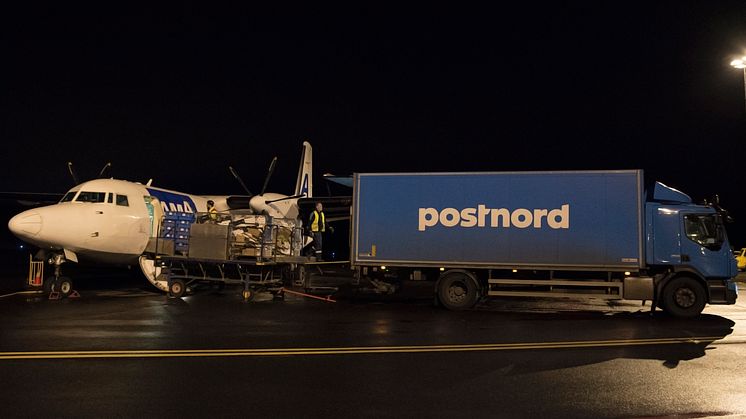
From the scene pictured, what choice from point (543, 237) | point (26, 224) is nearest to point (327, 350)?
point (543, 237)

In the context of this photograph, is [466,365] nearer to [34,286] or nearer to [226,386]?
[226,386]

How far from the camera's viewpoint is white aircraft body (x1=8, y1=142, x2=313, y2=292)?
14492mm

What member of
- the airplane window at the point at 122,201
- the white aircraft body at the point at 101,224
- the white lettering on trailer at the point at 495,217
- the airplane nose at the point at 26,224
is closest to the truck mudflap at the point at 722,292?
the white lettering on trailer at the point at 495,217

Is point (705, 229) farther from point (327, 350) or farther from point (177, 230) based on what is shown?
point (177, 230)

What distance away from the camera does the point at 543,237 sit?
43.3 feet

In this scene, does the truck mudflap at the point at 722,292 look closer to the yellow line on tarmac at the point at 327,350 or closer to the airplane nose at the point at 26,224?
the yellow line on tarmac at the point at 327,350

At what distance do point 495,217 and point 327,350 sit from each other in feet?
21.5

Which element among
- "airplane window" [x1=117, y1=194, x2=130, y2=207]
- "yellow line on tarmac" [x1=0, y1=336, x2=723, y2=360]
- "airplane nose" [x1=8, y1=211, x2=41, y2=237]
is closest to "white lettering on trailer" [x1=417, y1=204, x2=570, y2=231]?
→ "yellow line on tarmac" [x1=0, y1=336, x2=723, y2=360]

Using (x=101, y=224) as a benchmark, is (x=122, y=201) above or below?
above

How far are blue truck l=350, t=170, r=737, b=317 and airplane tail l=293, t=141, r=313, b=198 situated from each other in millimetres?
15370

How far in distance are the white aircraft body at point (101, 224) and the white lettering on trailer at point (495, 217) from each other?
8.14 meters

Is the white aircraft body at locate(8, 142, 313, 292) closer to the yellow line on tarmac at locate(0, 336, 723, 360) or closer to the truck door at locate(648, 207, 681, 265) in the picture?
the yellow line on tarmac at locate(0, 336, 723, 360)

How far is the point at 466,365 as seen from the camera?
7.36 m

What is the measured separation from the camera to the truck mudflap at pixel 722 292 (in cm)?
1228
